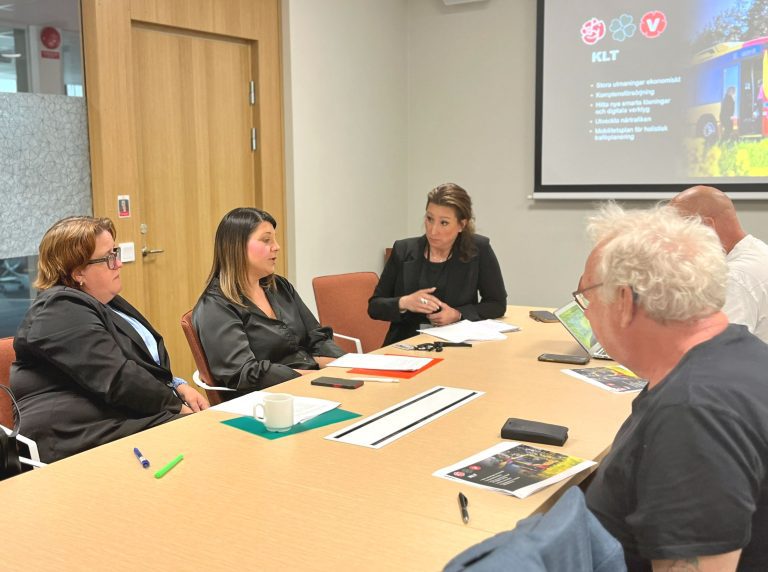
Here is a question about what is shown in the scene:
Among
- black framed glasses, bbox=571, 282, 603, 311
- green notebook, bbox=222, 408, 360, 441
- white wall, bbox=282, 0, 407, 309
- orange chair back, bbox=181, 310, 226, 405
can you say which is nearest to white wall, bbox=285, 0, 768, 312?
white wall, bbox=282, 0, 407, 309

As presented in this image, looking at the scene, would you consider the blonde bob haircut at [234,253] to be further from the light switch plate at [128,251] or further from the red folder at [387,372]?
the light switch plate at [128,251]

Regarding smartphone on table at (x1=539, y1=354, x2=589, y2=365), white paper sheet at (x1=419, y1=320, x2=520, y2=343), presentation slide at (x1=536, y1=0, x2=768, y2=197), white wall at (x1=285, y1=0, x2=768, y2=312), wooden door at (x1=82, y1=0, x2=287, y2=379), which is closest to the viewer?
smartphone on table at (x1=539, y1=354, x2=589, y2=365)

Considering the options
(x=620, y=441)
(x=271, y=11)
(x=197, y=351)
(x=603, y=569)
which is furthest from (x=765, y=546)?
(x=271, y=11)

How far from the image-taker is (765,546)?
4.16ft

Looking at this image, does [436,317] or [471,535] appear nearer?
[471,535]

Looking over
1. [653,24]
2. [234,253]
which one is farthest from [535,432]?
[653,24]

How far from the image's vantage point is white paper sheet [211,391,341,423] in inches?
86.0

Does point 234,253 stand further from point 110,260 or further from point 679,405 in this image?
point 679,405

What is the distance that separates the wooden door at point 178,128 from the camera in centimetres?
399

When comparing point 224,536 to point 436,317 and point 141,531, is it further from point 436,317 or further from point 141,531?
point 436,317

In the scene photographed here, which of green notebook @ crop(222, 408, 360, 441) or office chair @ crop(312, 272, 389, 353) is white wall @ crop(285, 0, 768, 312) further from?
green notebook @ crop(222, 408, 360, 441)

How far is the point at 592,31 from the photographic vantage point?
5305mm

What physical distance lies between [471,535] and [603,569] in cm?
46

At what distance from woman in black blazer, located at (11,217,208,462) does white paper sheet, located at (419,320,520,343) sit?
114cm
